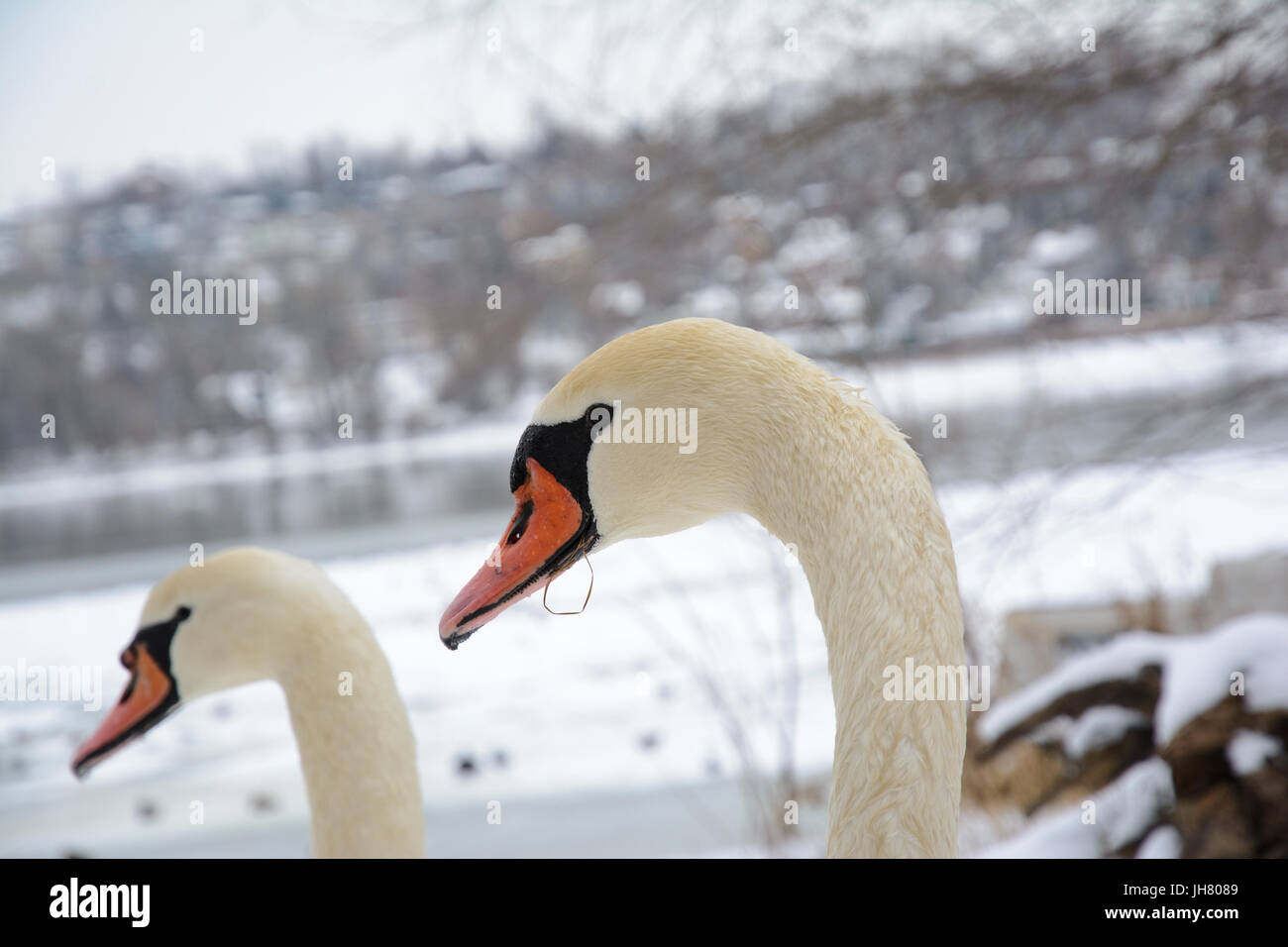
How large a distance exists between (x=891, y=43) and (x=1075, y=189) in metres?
0.59

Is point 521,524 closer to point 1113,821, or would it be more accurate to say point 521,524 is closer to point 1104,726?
Answer: point 1113,821

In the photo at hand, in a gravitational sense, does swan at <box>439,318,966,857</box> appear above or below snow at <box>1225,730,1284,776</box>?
above

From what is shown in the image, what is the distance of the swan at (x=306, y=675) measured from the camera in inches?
41.8

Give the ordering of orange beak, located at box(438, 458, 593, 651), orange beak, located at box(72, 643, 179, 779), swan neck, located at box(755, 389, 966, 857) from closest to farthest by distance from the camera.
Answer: swan neck, located at box(755, 389, 966, 857) < orange beak, located at box(438, 458, 593, 651) < orange beak, located at box(72, 643, 179, 779)

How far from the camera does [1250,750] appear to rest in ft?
4.97

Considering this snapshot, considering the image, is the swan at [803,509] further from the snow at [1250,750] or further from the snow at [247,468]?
the snow at [247,468]

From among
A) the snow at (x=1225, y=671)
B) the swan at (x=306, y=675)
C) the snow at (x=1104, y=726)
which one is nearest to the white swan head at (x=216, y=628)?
the swan at (x=306, y=675)

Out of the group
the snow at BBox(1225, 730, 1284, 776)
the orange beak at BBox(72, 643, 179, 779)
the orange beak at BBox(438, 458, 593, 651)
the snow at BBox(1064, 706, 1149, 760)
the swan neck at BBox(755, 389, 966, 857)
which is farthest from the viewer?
the snow at BBox(1064, 706, 1149, 760)

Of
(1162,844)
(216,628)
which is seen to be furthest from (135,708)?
(1162,844)

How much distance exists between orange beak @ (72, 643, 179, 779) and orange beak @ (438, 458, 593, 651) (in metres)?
0.55

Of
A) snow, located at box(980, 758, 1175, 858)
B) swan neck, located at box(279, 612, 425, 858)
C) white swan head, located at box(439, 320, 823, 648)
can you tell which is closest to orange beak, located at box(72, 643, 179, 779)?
swan neck, located at box(279, 612, 425, 858)

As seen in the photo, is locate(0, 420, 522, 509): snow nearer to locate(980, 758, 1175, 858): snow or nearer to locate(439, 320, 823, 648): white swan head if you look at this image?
locate(980, 758, 1175, 858): snow

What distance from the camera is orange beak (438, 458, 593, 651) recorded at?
77 centimetres

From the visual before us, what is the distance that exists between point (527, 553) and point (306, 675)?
0.43m
